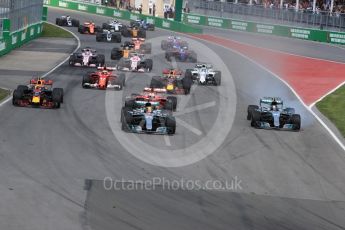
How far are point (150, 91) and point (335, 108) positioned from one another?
799 centimetres

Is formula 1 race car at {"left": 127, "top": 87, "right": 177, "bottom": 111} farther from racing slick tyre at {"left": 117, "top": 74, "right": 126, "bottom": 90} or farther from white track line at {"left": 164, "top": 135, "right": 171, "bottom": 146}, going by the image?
Result: racing slick tyre at {"left": 117, "top": 74, "right": 126, "bottom": 90}

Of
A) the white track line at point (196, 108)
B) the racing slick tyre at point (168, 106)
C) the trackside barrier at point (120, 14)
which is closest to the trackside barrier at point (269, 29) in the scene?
the trackside barrier at point (120, 14)

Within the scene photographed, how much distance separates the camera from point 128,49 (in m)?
42.8

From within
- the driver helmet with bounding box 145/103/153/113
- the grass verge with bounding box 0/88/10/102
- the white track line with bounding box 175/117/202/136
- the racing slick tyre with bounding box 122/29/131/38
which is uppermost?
the racing slick tyre with bounding box 122/29/131/38

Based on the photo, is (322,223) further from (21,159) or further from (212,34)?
(212,34)

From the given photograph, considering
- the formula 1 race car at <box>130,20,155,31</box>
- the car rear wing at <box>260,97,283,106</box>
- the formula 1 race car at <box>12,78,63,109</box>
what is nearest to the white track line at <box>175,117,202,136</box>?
the car rear wing at <box>260,97,283,106</box>

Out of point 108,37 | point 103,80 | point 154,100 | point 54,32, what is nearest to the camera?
point 154,100

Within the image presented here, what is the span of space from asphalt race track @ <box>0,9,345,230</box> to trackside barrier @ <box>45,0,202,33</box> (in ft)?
125

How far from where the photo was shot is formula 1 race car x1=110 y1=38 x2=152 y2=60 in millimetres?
41844

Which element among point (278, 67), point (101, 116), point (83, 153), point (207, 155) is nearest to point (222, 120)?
point (101, 116)

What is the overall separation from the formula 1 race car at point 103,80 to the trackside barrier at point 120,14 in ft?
119

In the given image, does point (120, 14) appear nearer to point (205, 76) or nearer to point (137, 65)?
point (137, 65)

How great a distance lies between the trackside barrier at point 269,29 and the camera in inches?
2486

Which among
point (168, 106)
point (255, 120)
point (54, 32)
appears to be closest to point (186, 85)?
point (168, 106)
